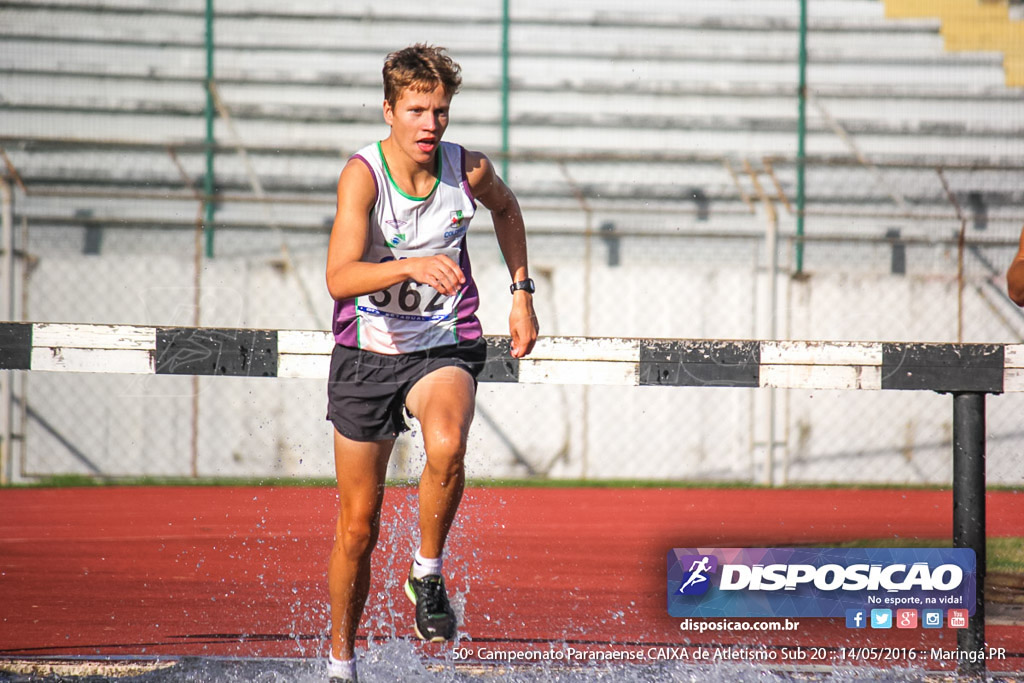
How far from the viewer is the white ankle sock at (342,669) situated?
265cm

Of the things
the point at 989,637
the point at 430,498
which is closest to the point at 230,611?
the point at 430,498

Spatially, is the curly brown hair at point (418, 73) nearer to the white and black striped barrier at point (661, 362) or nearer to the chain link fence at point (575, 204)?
the white and black striped barrier at point (661, 362)

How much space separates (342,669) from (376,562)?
1.45m

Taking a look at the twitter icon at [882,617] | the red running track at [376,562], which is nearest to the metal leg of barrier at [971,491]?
the twitter icon at [882,617]

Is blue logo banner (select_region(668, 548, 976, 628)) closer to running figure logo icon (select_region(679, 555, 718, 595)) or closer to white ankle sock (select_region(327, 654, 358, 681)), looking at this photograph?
running figure logo icon (select_region(679, 555, 718, 595))

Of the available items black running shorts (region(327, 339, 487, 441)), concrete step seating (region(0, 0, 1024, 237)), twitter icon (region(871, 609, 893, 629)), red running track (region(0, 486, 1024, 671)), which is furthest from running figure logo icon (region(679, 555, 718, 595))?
concrete step seating (region(0, 0, 1024, 237))

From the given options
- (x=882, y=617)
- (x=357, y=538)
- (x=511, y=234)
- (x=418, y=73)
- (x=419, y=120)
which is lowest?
(x=882, y=617)

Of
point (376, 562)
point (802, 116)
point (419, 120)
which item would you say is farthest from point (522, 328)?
point (802, 116)

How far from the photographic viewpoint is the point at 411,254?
8.93 ft

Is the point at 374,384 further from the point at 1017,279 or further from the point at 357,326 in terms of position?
the point at 1017,279

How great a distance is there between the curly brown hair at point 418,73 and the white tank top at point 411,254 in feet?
0.54

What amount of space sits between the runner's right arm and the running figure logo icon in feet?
3.61

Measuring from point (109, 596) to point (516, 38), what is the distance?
7830 mm

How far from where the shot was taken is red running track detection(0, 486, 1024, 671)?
341cm
